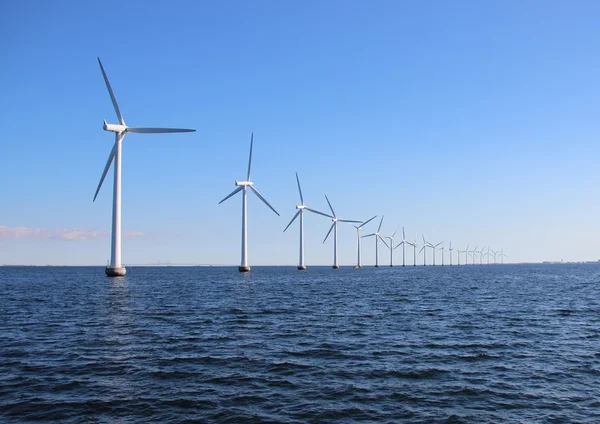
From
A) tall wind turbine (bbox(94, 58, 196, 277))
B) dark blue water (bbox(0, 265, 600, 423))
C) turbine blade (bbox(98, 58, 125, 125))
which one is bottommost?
dark blue water (bbox(0, 265, 600, 423))

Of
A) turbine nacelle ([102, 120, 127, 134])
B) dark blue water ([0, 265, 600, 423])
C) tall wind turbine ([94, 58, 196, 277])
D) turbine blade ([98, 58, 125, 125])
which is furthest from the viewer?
turbine nacelle ([102, 120, 127, 134])

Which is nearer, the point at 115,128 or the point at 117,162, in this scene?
the point at 117,162

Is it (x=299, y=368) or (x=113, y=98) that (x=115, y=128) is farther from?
(x=299, y=368)

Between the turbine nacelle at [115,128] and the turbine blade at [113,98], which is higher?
the turbine blade at [113,98]

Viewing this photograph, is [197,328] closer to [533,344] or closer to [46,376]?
[46,376]

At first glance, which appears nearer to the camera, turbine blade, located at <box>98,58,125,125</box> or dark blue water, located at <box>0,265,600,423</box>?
dark blue water, located at <box>0,265,600,423</box>

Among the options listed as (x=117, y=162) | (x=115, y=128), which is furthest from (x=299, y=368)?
(x=115, y=128)

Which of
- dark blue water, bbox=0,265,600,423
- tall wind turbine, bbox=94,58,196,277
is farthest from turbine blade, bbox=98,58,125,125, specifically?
dark blue water, bbox=0,265,600,423

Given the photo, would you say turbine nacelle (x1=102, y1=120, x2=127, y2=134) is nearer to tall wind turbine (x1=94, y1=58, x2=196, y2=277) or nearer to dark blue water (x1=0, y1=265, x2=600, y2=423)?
tall wind turbine (x1=94, y1=58, x2=196, y2=277)

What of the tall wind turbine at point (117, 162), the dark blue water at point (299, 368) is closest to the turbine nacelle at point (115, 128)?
the tall wind turbine at point (117, 162)

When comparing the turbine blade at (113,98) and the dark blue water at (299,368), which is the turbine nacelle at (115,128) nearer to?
the turbine blade at (113,98)

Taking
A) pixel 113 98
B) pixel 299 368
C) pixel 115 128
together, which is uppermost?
pixel 113 98

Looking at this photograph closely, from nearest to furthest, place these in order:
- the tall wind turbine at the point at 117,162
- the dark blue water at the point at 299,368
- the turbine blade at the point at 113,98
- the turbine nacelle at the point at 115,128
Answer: the dark blue water at the point at 299,368
the turbine blade at the point at 113,98
the tall wind turbine at the point at 117,162
the turbine nacelle at the point at 115,128

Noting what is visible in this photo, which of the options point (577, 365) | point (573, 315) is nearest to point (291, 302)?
point (573, 315)
